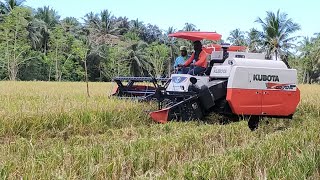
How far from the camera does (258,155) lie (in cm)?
409

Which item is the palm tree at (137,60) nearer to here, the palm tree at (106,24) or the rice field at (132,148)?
the palm tree at (106,24)

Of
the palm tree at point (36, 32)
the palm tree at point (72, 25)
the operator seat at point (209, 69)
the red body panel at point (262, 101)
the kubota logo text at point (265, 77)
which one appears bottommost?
the red body panel at point (262, 101)

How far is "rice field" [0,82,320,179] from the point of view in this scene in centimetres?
349

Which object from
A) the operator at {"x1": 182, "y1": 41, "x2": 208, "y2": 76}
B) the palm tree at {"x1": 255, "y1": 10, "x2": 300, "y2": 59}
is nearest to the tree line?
the palm tree at {"x1": 255, "y1": 10, "x2": 300, "y2": 59}

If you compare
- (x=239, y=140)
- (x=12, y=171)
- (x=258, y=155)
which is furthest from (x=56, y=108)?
(x=258, y=155)

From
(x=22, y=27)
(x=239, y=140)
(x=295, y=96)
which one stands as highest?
(x=22, y=27)

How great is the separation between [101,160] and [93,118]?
10.0 feet

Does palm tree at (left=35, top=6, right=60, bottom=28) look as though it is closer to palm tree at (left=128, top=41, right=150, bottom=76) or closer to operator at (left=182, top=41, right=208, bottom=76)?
palm tree at (left=128, top=41, right=150, bottom=76)

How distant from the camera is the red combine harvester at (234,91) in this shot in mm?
7164

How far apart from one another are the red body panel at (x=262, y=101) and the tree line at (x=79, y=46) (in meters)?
26.7

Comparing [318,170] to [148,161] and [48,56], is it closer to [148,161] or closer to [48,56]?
[148,161]

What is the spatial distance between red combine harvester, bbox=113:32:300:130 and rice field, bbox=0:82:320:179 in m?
0.33

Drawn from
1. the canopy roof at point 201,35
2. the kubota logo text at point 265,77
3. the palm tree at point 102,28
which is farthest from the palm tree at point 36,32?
the kubota logo text at point 265,77

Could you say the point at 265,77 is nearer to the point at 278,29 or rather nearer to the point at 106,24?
the point at 278,29
